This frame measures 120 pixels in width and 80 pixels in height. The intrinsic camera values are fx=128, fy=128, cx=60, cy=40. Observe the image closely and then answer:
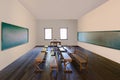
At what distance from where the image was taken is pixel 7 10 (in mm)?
5039

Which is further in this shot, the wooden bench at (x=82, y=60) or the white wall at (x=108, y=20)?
the white wall at (x=108, y=20)

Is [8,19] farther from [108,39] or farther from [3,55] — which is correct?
[108,39]

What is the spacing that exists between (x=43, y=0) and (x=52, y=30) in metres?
8.02

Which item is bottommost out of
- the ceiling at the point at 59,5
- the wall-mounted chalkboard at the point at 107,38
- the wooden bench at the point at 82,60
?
the wooden bench at the point at 82,60

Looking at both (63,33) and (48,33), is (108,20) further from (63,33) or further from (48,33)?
(48,33)

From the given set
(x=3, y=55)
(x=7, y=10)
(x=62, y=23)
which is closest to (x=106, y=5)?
(x=7, y=10)

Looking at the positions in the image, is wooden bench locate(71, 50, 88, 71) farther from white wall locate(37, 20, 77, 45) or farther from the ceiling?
white wall locate(37, 20, 77, 45)

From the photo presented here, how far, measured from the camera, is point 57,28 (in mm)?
14398

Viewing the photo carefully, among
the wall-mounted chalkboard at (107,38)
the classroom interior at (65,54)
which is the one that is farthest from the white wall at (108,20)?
the wall-mounted chalkboard at (107,38)

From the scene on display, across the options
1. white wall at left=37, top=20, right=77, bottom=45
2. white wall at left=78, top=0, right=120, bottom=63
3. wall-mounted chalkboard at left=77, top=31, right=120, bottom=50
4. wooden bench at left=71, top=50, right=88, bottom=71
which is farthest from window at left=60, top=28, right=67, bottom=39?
wooden bench at left=71, top=50, right=88, bottom=71

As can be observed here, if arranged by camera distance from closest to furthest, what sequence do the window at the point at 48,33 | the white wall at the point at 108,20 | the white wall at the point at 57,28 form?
the white wall at the point at 108,20 < the white wall at the point at 57,28 < the window at the point at 48,33

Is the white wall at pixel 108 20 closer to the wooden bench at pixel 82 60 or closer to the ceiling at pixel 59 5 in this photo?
the ceiling at pixel 59 5

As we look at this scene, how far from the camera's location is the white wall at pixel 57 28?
1430 cm

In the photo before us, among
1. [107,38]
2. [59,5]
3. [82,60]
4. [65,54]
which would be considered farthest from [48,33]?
[82,60]
